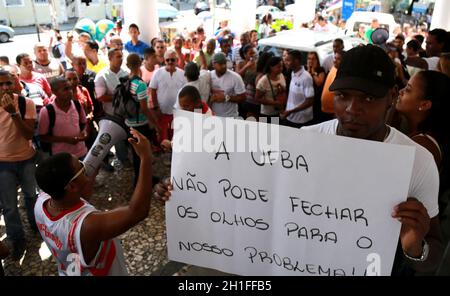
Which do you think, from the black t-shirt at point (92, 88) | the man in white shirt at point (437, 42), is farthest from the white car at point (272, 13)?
the black t-shirt at point (92, 88)

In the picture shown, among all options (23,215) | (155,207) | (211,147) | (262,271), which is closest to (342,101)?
(211,147)

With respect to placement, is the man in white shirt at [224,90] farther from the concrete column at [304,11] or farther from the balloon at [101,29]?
the concrete column at [304,11]

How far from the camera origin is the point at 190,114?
1753 mm

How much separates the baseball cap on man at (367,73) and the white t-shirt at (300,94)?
3.89m

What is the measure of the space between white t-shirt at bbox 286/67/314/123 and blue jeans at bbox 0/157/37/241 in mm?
3502

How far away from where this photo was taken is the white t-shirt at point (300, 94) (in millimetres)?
5586

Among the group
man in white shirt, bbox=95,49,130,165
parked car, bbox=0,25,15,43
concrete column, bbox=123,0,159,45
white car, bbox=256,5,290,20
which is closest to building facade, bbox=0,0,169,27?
parked car, bbox=0,25,15,43

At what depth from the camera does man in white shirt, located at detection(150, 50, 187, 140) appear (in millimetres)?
5684

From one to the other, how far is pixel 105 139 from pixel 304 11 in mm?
13858

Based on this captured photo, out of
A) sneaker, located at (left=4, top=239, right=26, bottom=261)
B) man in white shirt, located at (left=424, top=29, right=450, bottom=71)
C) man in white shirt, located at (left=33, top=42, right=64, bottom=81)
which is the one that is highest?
man in white shirt, located at (left=424, top=29, right=450, bottom=71)

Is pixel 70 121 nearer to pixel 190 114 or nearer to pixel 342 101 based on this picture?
pixel 190 114

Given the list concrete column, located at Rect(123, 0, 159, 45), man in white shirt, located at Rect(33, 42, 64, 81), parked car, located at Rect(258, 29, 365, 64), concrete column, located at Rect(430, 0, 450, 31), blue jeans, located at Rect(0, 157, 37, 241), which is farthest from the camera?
concrete column, located at Rect(430, 0, 450, 31)

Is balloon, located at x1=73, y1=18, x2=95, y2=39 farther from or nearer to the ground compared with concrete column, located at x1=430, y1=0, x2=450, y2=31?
nearer to the ground

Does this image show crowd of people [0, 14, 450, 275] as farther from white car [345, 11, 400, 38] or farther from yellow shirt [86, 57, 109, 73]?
white car [345, 11, 400, 38]
